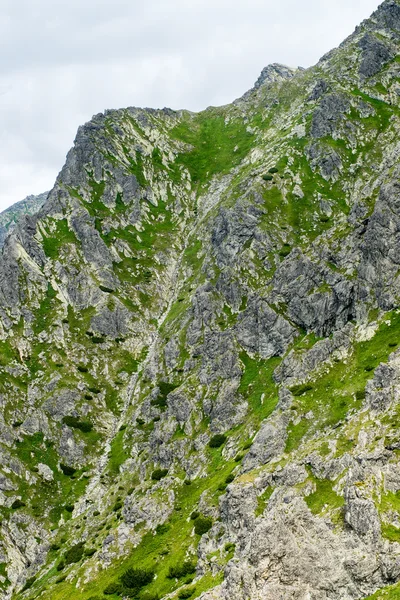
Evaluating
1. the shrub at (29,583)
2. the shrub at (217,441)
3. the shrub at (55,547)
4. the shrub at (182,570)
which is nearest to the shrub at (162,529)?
the shrub at (182,570)

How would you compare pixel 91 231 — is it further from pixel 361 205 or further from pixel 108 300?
pixel 361 205

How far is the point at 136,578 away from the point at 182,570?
737 centimetres

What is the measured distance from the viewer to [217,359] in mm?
89375

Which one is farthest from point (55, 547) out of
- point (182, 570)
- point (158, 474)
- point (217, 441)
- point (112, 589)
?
point (182, 570)

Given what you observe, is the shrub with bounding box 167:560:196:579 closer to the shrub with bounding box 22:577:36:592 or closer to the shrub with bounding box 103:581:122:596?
the shrub with bounding box 103:581:122:596

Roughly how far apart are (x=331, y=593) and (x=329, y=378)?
125ft

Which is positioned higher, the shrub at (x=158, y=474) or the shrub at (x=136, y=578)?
the shrub at (x=158, y=474)

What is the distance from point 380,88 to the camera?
14412 cm

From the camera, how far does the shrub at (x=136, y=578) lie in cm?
5379

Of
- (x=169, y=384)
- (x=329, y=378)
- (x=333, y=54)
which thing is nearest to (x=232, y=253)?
(x=169, y=384)

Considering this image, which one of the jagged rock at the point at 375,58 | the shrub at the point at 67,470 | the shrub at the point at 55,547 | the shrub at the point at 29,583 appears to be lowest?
the shrub at the point at 29,583

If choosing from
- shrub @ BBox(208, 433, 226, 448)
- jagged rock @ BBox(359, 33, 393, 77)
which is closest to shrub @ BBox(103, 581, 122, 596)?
shrub @ BBox(208, 433, 226, 448)

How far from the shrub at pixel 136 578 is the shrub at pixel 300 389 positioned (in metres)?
A: 30.9

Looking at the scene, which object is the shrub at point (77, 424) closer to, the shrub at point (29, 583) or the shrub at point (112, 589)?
the shrub at point (29, 583)
